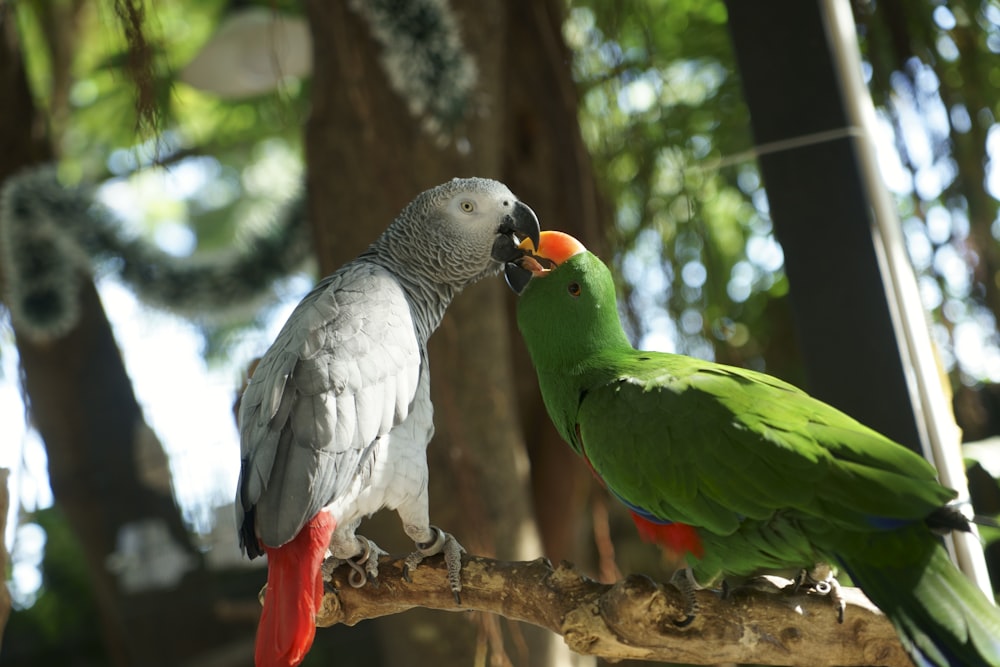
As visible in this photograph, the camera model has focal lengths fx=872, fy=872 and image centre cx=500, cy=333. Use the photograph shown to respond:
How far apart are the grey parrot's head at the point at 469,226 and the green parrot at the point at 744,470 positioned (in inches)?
4.7

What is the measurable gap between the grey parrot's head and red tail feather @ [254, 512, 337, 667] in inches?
17.5

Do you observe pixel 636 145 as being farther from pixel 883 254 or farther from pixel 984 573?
pixel 984 573

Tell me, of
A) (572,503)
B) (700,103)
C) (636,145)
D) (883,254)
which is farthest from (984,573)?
(700,103)

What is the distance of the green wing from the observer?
0.93 meters

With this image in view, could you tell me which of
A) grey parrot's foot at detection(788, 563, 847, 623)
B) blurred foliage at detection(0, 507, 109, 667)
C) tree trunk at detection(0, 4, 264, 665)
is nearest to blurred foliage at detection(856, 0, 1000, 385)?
grey parrot's foot at detection(788, 563, 847, 623)

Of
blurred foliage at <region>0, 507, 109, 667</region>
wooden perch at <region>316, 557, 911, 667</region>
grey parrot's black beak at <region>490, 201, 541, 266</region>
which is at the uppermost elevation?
grey parrot's black beak at <region>490, 201, 541, 266</region>

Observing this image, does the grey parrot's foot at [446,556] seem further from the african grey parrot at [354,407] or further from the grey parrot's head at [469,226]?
the grey parrot's head at [469,226]

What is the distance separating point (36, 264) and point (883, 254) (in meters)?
2.25

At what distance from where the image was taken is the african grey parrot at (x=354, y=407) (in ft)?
3.37

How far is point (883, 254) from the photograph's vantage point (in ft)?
4.67

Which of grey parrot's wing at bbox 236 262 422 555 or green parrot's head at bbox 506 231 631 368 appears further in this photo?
green parrot's head at bbox 506 231 631 368

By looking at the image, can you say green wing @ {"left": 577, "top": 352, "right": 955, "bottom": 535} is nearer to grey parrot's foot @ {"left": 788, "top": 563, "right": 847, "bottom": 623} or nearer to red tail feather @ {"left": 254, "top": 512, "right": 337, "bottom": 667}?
grey parrot's foot @ {"left": 788, "top": 563, "right": 847, "bottom": 623}

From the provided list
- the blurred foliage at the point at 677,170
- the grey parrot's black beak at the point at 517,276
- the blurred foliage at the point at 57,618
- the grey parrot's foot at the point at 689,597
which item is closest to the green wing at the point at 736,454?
the grey parrot's foot at the point at 689,597

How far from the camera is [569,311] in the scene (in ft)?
3.79
